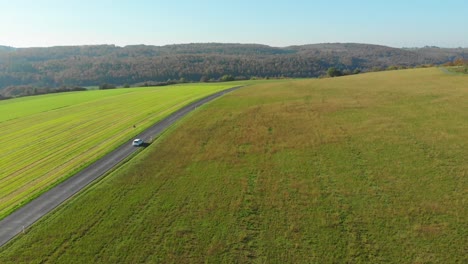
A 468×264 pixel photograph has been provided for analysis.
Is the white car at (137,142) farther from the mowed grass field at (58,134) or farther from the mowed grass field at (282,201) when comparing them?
the mowed grass field at (58,134)

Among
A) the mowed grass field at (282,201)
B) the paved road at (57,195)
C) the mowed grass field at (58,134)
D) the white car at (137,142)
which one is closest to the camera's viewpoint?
the mowed grass field at (282,201)

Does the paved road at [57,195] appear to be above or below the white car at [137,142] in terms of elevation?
below

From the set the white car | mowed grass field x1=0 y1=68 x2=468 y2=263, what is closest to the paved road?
the white car

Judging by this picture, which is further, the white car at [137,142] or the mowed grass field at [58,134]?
the white car at [137,142]

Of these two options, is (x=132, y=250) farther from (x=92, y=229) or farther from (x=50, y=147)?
(x=50, y=147)

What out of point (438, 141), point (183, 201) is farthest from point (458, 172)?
point (183, 201)

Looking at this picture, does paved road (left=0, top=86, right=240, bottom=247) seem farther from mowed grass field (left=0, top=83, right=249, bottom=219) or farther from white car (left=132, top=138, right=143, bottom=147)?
mowed grass field (left=0, top=83, right=249, bottom=219)

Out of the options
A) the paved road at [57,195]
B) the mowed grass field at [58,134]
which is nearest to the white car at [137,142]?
the paved road at [57,195]
